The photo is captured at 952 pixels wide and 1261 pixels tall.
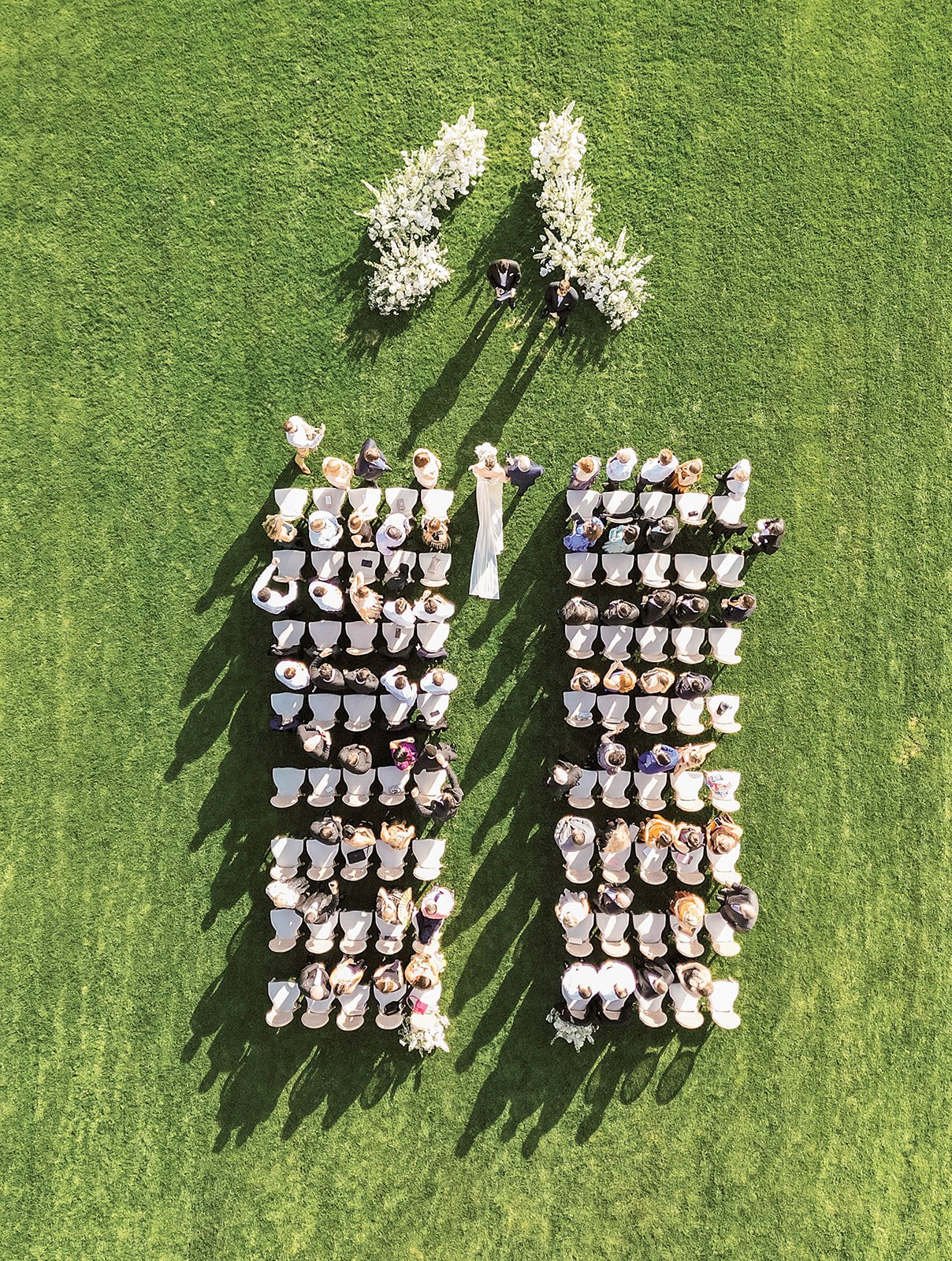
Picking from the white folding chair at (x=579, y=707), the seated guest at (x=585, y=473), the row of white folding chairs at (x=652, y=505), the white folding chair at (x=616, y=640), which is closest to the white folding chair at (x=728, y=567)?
the row of white folding chairs at (x=652, y=505)

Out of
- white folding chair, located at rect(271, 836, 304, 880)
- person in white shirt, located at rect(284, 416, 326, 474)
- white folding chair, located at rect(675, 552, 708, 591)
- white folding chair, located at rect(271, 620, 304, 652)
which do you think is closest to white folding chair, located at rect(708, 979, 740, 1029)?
white folding chair, located at rect(675, 552, 708, 591)

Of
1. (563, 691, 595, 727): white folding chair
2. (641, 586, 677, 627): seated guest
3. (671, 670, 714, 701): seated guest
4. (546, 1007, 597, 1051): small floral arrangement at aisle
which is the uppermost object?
(641, 586, 677, 627): seated guest

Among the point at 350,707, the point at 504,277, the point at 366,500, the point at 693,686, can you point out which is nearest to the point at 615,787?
the point at 693,686

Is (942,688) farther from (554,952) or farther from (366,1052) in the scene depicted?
(366,1052)

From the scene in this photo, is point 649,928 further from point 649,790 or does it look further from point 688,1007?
point 649,790

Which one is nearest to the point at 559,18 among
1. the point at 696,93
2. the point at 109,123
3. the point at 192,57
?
the point at 696,93

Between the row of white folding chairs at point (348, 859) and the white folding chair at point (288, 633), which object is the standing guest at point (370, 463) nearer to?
the white folding chair at point (288, 633)

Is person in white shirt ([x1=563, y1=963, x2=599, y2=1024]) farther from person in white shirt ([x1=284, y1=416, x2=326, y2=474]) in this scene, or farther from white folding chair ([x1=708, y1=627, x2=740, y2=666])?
person in white shirt ([x1=284, y1=416, x2=326, y2=474])
